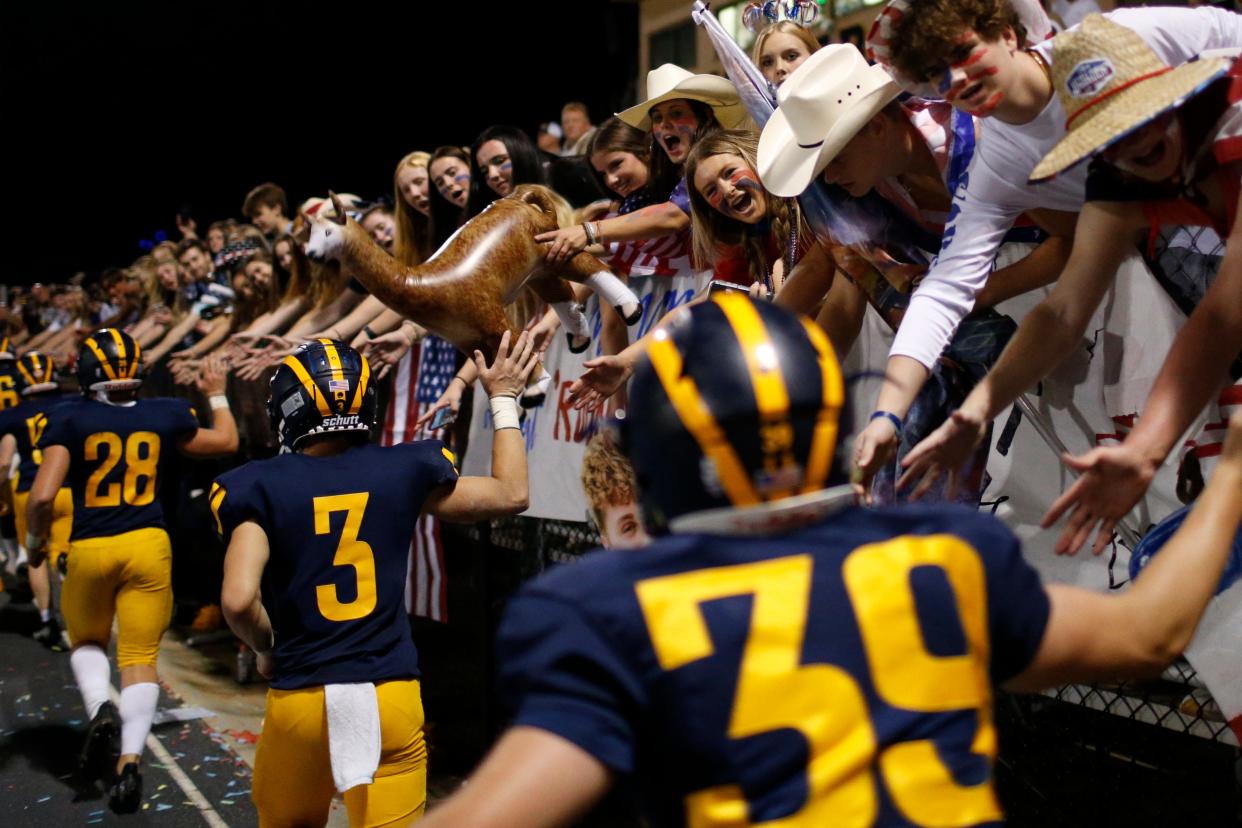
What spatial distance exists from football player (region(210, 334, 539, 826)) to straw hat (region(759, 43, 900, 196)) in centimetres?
106

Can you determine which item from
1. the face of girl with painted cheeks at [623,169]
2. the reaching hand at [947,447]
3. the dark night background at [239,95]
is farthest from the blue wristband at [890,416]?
the dark night background at [239,95]

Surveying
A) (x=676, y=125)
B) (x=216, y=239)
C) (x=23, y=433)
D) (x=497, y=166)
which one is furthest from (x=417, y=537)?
(x=23, y=433)

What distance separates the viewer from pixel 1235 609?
2643 mm

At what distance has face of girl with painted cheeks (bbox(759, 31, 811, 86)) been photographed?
413cm

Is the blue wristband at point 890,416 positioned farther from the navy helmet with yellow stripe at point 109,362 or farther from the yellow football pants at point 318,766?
the navy helmet with yellow stripe at point 109,362

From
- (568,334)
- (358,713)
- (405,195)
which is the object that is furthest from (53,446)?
(358,713)

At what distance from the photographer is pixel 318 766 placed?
11.4 ft

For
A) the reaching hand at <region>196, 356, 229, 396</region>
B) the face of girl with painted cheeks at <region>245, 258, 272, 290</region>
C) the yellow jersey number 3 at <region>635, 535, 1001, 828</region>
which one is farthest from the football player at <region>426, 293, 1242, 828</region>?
the face of girl with painted cheeks at <region>245, 258, 272, 290</region>

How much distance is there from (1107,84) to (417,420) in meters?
4.49

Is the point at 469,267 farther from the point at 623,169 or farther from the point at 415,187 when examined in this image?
the point at 415,187

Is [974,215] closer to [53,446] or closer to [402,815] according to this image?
[402,815]

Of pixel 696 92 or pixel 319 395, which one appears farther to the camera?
pixel 696 92

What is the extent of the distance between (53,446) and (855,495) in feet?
18.6

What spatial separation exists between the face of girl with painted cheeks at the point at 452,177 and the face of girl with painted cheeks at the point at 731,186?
1.93 m
